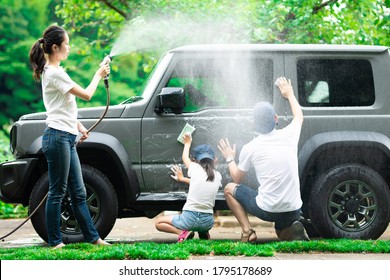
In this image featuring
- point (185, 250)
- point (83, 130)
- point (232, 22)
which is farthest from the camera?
point (232, 22)

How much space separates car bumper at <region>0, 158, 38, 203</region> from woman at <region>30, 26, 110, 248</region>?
0.69m

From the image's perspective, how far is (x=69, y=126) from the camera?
7.05 metres

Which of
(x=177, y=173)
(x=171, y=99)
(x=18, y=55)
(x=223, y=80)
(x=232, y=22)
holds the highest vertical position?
(x=18, y=55)

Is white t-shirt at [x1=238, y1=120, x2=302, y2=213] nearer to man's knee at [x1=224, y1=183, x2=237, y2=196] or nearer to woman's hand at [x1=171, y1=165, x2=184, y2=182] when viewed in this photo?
man's knee at [x1=224, y1=183, x2=237, y2=196]

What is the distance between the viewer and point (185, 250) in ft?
22.1

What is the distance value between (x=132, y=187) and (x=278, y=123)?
5.43 feet

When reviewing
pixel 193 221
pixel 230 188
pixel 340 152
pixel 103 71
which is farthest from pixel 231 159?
pixel 103 71

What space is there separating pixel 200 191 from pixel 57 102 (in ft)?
5.51

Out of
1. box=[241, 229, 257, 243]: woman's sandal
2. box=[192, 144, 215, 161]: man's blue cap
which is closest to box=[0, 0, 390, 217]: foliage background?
box=[192, 144, 215, 161]: man's blue cap

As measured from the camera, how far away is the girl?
25.1 feet

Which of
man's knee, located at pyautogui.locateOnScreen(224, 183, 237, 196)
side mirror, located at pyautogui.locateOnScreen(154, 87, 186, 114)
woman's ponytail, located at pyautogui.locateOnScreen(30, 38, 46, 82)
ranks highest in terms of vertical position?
woman's ponytail, located at pyautogui.locateOnScreen(30, 38, 46, 82)

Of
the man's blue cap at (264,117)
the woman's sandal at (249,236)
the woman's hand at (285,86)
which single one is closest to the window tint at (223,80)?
the woman's hand at (285,86)

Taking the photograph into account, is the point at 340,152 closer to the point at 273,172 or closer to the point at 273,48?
the point at 273,172

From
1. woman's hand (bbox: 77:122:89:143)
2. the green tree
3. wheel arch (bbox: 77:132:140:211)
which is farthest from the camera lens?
the green tree
